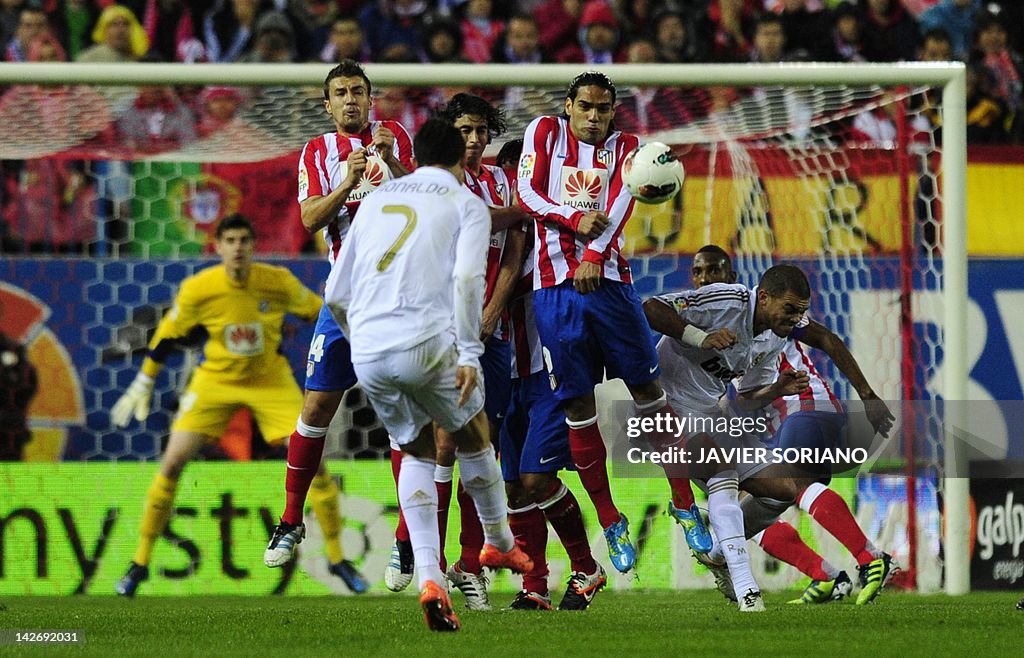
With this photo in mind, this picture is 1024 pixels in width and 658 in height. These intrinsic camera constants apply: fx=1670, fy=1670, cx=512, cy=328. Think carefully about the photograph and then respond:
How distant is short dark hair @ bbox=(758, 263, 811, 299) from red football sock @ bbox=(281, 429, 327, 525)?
236 centimetres

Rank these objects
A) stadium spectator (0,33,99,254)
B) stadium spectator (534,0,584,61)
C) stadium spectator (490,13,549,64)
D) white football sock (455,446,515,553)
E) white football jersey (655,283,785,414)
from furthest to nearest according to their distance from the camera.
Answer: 1. stadium spectator (534,0,584,61)
2. stadium spectator (490,13,549,64)
3. stadium spectator (0,33,99,254)
4. white football jersey (655,283,785,414)
5. white football sock (455,446,515,553)

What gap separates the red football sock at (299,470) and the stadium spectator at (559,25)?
6.67 meters

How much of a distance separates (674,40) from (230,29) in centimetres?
376

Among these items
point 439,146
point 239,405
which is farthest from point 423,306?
point 239,405

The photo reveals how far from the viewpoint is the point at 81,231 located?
38.5 feet

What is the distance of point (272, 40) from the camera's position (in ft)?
43.5

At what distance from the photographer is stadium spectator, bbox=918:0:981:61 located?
14.7m

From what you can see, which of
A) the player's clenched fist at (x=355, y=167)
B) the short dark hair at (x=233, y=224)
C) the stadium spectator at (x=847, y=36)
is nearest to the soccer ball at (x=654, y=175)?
the player's clenched fist at (x=355, y=167)

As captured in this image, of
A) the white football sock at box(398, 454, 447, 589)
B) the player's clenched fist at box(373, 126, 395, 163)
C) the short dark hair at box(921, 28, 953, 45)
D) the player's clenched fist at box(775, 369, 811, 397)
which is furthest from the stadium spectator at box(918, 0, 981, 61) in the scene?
the white football sock at box(398, 454, 447, 589)

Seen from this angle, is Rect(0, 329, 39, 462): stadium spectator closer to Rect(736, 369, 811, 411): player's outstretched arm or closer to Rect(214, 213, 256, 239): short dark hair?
Rect(214, 213, 256, 239): short dark hair

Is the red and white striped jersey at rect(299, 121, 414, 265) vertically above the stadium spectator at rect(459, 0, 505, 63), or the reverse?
the stadium spectator at rect(459, 0, 505, 63)

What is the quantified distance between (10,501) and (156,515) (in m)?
1.01

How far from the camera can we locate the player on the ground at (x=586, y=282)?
314 inches

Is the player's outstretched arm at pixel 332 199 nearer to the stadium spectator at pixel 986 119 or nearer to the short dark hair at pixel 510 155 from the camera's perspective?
the short dark hair at pixel 510 155
